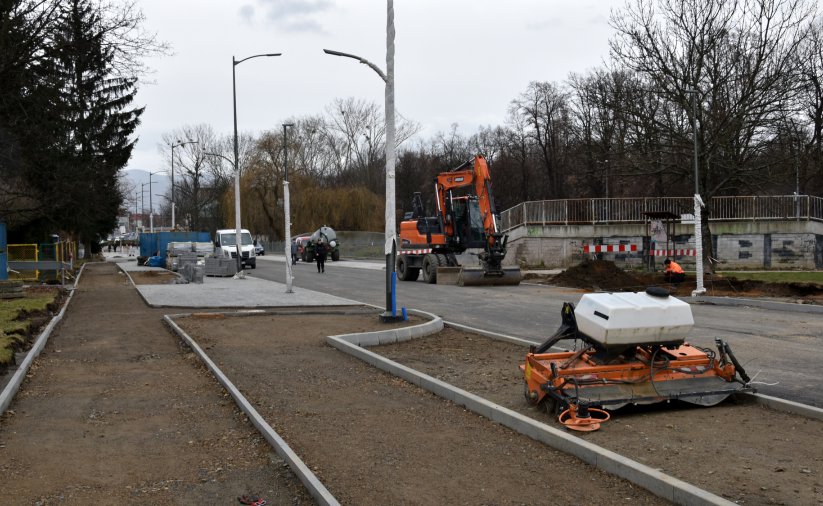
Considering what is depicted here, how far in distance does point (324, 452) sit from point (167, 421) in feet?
7.54

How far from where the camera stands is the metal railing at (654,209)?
121 feet

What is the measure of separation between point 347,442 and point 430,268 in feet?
69.3

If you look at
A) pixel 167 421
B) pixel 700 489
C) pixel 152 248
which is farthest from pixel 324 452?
pixel 152 248

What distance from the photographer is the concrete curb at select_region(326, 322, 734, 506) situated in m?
4.92

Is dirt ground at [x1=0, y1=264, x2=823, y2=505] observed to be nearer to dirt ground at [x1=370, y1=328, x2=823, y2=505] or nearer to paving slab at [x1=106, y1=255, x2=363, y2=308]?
dirt ground at [x1=370, y1=328, x2=823, y2=505]

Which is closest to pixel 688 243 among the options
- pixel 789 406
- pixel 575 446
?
pixel 789 406

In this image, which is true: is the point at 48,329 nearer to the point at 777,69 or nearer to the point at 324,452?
the point at 324,452

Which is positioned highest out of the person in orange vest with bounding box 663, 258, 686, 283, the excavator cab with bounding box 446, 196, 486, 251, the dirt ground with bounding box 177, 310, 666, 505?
the excavator cab with bounding box 446, 196, 486, 251

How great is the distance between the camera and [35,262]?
2822 cm

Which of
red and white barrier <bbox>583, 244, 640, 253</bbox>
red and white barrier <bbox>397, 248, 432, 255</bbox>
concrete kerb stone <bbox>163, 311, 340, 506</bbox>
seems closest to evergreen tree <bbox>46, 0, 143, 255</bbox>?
red and white barrier <bbox>397, 248, 432, 255</bbox>

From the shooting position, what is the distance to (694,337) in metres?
12.8

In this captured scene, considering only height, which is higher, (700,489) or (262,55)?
(262,55)

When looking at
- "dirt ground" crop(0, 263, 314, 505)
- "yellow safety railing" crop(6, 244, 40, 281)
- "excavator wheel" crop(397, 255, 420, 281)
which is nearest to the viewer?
"dirt ground" crop(0, 263, 314, 505)

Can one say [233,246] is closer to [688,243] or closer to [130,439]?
[688,243]
